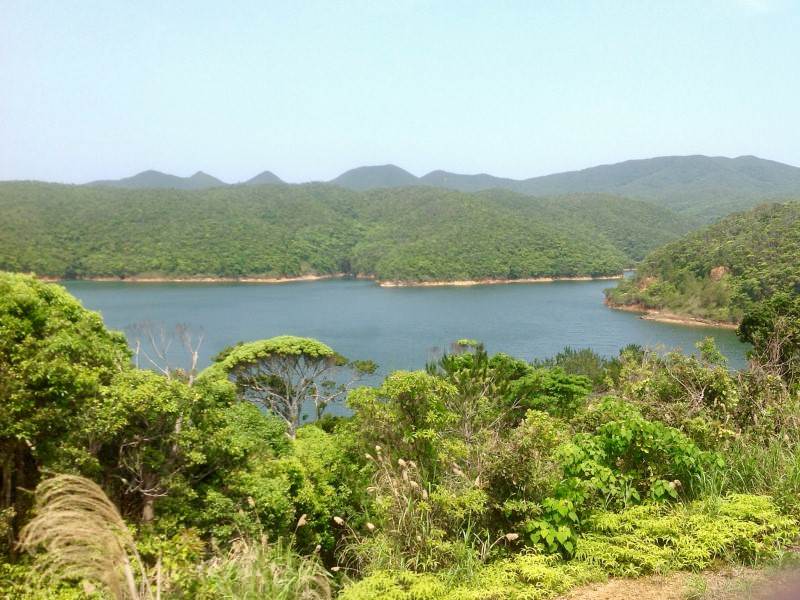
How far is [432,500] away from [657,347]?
4863mm

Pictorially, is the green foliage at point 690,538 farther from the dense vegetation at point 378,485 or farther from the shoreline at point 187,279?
the shoreline at point 187,279

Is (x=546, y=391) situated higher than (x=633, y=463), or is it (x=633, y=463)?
(x=633, y=463)

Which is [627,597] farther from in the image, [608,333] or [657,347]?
[608,333]

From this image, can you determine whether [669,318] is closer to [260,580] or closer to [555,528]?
[555,528]

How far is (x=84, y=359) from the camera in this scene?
5.61 metres

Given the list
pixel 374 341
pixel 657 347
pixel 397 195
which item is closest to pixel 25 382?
pixel 657 347

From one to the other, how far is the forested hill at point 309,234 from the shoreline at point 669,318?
81.7 feet

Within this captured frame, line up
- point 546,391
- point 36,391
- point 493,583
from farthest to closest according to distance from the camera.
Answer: point 546,391, point 36,391, point 493,583

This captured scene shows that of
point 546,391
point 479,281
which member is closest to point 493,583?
point 546,391

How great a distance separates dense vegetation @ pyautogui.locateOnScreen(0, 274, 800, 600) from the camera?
116 inches

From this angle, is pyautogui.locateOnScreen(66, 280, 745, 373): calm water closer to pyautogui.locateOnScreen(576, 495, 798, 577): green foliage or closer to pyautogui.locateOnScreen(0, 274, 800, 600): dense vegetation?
pyautogui.locateOnScreen(0, 274, 800, 600): dense vegetation

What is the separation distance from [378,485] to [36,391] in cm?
313

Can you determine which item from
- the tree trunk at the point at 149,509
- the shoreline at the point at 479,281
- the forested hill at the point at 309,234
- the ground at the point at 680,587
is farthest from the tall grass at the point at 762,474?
the forested hill at the point at 309,234

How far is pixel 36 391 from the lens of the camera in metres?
4.83
